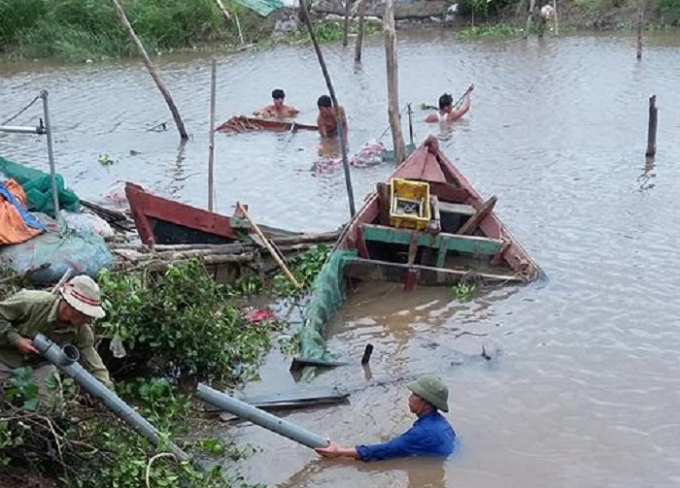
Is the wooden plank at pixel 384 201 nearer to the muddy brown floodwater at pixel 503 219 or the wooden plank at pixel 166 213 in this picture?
the muddy brown floodwater at pixel 503 219

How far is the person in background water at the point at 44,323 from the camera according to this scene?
215 inches

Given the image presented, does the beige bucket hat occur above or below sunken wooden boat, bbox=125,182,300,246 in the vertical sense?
above

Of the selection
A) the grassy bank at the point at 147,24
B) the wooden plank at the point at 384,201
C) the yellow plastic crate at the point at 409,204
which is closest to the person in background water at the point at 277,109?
the yellow plastic crate at the point at 409,204

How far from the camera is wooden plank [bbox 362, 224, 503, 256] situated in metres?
9.43

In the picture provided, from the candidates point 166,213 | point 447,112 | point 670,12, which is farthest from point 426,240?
point 670,12

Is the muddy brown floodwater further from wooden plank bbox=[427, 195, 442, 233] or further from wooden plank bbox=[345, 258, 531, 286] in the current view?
wooden plank bbox=[427, 195, 442, 233]

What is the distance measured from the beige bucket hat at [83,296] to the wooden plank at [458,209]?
5.35 m

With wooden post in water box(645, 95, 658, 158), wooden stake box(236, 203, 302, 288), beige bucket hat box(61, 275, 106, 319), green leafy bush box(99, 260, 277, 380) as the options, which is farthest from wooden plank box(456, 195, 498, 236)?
beige bucket hat box(61, 275, 106, 319)

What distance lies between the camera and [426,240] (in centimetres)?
943

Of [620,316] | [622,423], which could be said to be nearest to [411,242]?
[620,316]

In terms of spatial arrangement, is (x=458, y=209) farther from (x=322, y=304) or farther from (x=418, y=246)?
(x=322, y=304)

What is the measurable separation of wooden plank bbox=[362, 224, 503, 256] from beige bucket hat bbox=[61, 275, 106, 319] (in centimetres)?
428

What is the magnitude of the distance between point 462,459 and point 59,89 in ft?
61.0

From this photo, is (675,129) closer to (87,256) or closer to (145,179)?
(145,179)
